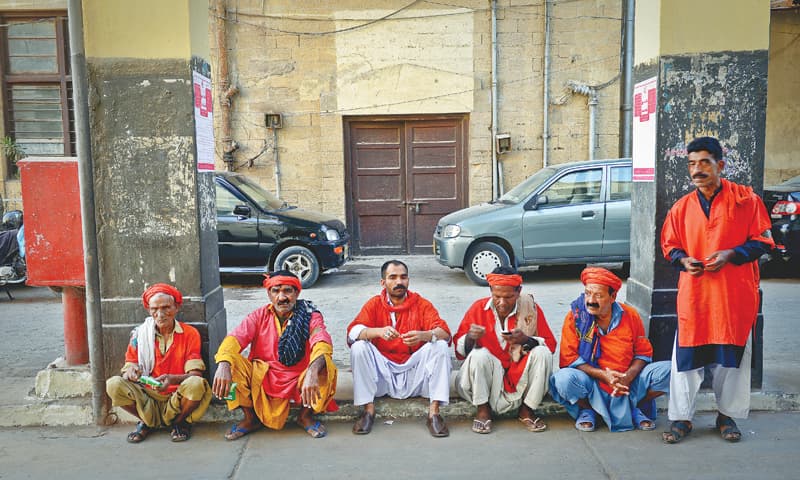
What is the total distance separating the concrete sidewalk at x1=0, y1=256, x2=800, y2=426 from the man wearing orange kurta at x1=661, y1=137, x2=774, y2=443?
600 mm

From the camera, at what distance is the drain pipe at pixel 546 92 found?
11.6 meters

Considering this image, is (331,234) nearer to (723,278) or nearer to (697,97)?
(697,97)

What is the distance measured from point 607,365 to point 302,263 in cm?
575

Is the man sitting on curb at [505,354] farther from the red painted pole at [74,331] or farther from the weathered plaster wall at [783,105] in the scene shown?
the weathered plaster wall at [783,105]

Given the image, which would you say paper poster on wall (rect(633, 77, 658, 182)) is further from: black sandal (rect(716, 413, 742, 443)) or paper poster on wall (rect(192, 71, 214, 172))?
paper poster on wall (rect(192, 71, 214, 172))

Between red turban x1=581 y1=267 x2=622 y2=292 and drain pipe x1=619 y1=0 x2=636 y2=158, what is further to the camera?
drain pipe x1=619 y1=0 x2=636 y2=158

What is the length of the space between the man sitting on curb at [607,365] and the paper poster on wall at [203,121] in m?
2.66

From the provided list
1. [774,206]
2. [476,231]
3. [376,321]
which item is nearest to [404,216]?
[476,231]

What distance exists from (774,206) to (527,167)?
3996mm

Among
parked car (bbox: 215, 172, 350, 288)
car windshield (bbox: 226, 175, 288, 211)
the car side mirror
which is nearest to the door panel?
parked car (bbox: 215, 172, 350, 288)

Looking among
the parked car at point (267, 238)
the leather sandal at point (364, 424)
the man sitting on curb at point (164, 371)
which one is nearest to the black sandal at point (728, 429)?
the leather sandal at point (364, 424)

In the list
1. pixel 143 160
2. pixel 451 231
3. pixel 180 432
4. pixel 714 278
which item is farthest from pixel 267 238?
pixel 714 278

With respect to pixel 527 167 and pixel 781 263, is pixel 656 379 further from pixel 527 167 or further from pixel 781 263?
pixel 527 167

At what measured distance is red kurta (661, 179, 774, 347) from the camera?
3.94 meters
